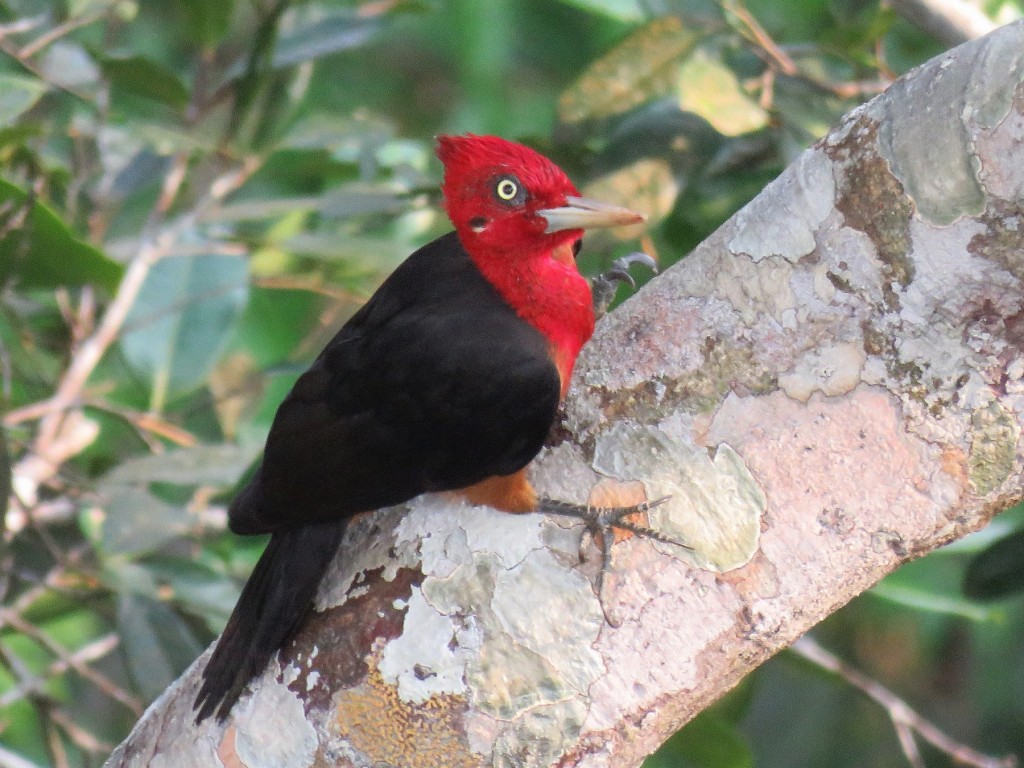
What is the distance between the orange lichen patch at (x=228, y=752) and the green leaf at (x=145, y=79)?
1.50m

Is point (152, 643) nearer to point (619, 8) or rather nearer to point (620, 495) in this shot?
point (620, 495)

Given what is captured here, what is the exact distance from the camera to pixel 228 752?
5.17ft

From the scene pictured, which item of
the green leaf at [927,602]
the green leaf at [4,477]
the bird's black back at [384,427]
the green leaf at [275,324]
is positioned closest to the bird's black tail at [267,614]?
the bird's black back at [384,427]

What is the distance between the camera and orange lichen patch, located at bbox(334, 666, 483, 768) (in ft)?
4.92

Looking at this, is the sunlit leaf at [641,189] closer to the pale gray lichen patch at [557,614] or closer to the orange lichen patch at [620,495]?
the orange lichen patch at [620,495]

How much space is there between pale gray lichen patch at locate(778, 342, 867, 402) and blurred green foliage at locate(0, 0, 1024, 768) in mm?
705

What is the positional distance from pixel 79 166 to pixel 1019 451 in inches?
87.0

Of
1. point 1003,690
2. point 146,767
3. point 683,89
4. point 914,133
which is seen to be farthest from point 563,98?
point 1003,690

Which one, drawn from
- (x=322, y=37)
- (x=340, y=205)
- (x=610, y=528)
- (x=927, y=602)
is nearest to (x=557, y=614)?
(x=610, y=528)

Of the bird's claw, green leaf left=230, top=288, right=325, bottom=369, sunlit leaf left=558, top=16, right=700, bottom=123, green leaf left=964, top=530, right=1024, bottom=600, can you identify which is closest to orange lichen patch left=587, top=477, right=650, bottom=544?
the bird's claw

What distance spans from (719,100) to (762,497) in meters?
0.89

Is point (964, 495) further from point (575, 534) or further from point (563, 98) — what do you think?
point (563, 98)

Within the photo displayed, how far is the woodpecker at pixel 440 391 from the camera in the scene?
66.8 inches

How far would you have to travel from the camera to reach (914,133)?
1510mm
